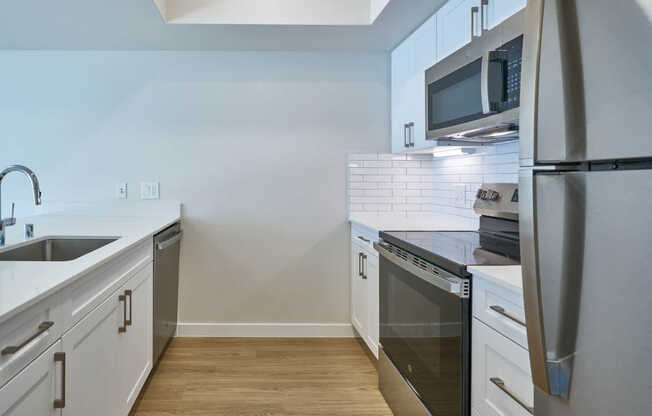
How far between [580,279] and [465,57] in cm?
158

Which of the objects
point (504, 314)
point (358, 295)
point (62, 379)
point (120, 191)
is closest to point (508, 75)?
point (504, 314)

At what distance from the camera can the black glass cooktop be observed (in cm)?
157

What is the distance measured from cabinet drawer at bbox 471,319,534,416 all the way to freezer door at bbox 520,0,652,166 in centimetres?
73

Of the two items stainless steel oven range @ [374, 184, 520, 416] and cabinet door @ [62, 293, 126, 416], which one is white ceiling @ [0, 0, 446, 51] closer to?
stainless steel oven range @ [374, 184, 520, 416]

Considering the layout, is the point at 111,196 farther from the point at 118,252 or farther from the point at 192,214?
the point at 118,252

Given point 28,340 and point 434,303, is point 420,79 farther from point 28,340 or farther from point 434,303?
point 28,340

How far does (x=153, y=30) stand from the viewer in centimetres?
287

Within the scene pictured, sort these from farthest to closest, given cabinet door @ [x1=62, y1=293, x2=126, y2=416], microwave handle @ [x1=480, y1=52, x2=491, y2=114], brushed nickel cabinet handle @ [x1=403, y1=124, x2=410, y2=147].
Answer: brushed nickel cabinet handle @ [x1=403, y1=124, x2=410, y2=147] → microwave handle @ [x1=480, y1=52, x2=491, y2=114] → cabinet door @ [x1=62, y1=293, x2=126, y2=416]

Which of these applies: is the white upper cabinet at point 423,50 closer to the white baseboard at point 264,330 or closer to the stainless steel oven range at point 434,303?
the stainless steel oven range at point 434,303

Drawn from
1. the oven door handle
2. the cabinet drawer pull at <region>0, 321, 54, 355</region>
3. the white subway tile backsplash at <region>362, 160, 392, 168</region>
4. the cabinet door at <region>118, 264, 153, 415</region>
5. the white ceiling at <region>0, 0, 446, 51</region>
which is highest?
the white ceiling at <region>0, 0, 446, 51</region>

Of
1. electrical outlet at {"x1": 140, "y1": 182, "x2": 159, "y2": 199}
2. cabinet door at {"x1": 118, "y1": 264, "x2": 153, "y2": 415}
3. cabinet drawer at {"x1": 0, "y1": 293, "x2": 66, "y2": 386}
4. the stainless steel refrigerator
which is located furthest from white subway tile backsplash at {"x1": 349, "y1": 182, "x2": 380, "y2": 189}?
the stainless steel refrigerator

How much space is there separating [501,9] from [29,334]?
6.55 ft

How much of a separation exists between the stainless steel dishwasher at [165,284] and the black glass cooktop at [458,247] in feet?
4.42

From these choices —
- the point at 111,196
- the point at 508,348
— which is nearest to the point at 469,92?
the point at 508,348
